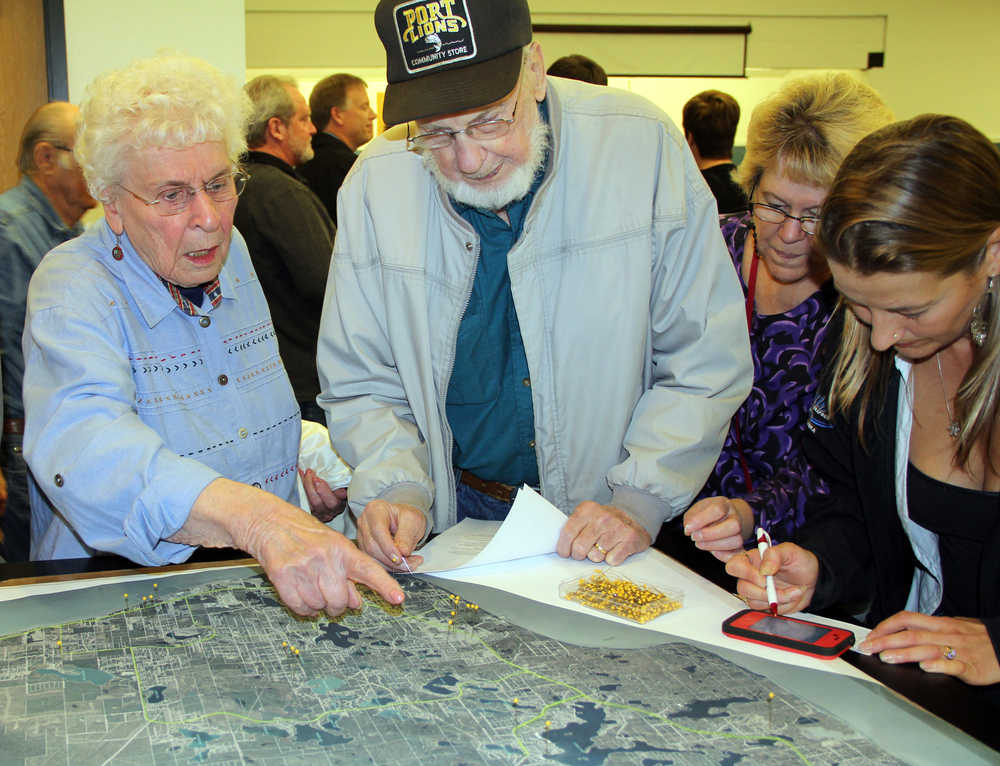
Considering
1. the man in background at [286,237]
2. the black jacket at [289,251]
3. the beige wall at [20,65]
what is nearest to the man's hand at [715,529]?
the black jacket at [289,251]

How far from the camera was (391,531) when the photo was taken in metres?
1.77

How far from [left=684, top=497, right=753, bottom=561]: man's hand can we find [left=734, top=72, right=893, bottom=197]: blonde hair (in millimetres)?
752

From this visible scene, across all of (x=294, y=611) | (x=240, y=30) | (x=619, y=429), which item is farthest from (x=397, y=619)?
(x=240, y=30)

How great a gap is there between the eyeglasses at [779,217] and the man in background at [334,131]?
9.45 ft

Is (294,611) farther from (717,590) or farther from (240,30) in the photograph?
(240,30)

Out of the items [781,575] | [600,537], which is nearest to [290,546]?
[600,537]

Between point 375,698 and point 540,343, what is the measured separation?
33.7 inches

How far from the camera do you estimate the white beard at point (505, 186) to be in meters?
1.86

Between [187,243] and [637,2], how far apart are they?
22.9 ft

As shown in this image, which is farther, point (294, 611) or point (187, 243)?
point (187, 243)

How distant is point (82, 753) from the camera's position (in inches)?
44.0

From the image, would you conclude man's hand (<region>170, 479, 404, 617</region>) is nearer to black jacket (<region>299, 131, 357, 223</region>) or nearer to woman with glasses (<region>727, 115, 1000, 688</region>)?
woman with glasses (<region>727, 115, 1000, 688</region>)

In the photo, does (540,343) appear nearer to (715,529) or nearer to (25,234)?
(715,529)

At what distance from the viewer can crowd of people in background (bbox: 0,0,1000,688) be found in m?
1.54
